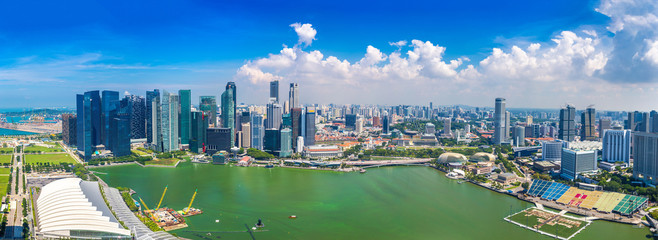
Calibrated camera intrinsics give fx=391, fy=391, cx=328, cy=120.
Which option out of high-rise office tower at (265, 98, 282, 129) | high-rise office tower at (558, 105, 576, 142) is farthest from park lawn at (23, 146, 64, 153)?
high-rise office tower at (558, 105, 576, 142)

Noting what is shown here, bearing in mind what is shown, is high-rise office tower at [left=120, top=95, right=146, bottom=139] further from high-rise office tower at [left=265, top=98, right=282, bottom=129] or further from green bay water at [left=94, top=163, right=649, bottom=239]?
green bay water at [left=94, top=163, right=649, bottom=239]

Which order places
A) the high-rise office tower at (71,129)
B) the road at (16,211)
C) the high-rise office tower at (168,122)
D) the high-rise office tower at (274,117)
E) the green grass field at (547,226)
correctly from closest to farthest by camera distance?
the road at (16,211)
the green grass field at (547,226)
the high-rise office tower at (168,122)
the high-rise office tower at (71,129)
the high-rise office tower at (274,117)

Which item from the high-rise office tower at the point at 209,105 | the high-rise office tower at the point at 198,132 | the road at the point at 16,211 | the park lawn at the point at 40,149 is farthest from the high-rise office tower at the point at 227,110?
the road at the point at 16,211

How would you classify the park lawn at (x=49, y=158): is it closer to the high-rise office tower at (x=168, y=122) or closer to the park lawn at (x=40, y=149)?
the park lawn at (x=40, y=149)

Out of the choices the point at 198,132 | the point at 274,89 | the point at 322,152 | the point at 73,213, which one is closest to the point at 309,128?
the point at 322,152

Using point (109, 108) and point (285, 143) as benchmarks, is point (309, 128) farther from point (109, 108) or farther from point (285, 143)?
point (109, 108)

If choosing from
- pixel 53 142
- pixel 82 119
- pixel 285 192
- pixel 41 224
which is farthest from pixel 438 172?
pixel 53 142
